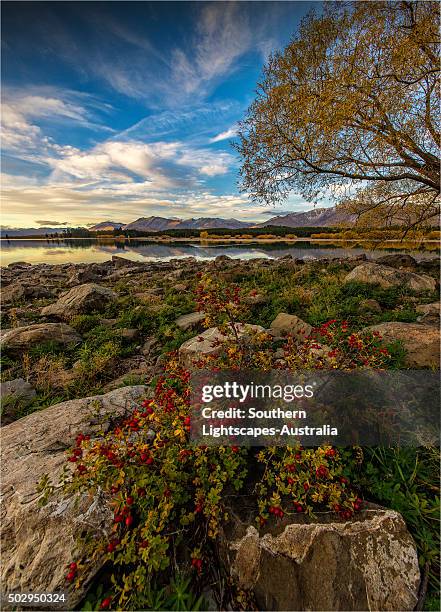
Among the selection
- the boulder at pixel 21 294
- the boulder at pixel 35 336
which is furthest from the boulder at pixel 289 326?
the boulder at pixel 21 294

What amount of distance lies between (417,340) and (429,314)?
275cm

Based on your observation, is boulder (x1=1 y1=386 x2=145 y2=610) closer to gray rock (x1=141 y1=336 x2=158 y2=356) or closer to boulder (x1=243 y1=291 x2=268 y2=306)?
gray rock (x1=141 y1=336 x2=158 y2=356)

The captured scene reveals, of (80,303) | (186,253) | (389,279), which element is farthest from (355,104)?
(186,253)

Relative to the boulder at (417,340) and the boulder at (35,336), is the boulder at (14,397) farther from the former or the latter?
the boulder at (417,340)

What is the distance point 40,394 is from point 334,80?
12.8 m

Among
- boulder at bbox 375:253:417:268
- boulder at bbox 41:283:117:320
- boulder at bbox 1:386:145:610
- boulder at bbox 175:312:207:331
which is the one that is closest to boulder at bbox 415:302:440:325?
boulder at bbox 175:312:207:331

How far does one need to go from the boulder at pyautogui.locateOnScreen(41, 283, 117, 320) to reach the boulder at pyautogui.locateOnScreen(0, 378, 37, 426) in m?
4.35

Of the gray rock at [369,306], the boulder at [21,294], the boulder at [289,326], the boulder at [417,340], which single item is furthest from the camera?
the boulder at [21,294]

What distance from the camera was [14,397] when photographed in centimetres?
511

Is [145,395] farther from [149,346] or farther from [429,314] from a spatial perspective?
[429,314]

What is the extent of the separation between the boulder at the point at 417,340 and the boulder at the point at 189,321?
4.58m

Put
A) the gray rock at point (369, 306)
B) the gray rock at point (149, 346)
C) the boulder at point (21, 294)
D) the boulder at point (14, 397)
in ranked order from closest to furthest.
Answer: the boulder at point (14, 397) < the gray rock at point (149, 346) < the gray rock at point (369, 306) < the boulder at point (21, 294)

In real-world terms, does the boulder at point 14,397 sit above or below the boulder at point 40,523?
below

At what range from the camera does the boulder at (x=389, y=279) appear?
10992 millimetres
